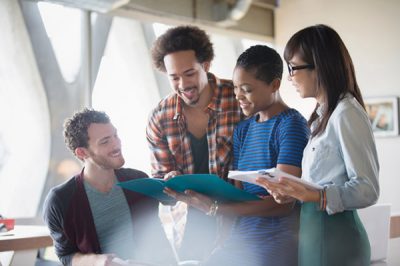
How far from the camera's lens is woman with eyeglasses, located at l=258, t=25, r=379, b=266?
150 centimetres

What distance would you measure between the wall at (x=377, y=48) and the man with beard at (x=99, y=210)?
5.07 metres

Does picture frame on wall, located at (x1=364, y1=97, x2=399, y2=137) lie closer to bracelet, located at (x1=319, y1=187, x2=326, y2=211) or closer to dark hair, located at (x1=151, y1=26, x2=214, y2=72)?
dark hair, located at (x1=151, y1=26, x2=214, y2=72)

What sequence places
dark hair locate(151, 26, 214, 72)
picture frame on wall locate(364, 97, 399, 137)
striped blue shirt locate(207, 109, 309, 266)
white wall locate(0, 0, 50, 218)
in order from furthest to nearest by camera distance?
picture frame on wall locate(364, 97, 399, 137) → white wall locate(0, 0, 50, 218) → dark hair locate(151, 26, 214, 72) → striped blue shirt locate(207, 109, 309, 266)

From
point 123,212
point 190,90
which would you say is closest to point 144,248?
point 123,212

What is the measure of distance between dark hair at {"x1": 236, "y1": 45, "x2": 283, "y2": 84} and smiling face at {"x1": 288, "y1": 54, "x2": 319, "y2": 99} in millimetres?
300

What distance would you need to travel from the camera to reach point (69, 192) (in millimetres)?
2199

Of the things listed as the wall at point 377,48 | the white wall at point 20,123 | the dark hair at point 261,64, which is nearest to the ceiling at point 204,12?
the white wall at point 20,123

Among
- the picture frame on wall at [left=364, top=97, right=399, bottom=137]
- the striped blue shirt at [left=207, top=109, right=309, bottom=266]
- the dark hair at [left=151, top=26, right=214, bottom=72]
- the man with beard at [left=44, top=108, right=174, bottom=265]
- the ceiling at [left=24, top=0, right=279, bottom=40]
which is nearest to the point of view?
the striped blue shirt at [left=207, top=109, right=309, bottom=266]

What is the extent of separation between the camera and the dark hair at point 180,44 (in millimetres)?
2375

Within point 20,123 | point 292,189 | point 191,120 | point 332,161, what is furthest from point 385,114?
point 292,189

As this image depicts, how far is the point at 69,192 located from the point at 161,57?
2.19 ft

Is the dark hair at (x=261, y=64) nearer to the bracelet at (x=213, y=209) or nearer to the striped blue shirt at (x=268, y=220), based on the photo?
the striped blue shirt at (x=268, y=220)

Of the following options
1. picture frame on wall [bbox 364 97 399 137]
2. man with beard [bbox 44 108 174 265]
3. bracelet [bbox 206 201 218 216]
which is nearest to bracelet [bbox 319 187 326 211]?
bracelet [bbox 206 201 218 216]

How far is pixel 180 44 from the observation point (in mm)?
2375
